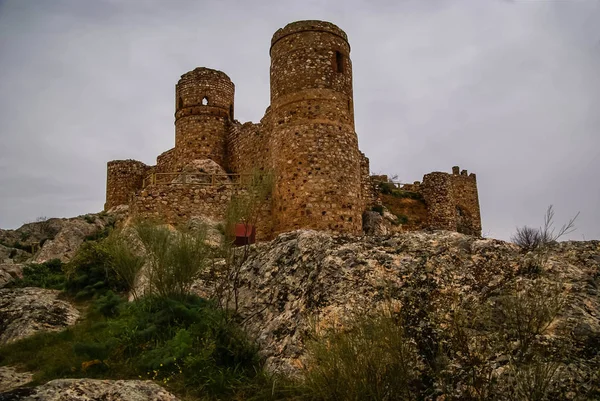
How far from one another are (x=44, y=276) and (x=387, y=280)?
12.1 m

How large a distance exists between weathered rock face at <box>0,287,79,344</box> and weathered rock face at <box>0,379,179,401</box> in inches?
182

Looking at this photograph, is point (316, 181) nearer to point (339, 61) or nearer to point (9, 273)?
point (339, 61)

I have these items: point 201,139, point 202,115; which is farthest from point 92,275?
point 202,115

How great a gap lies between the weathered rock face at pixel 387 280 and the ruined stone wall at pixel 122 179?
75.4ft

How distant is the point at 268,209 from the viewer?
55.3ft

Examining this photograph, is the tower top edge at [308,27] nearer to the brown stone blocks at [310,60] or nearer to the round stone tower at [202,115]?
the brown stone blocks at [310,60]

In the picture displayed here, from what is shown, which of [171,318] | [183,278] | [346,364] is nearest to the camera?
[346,364]

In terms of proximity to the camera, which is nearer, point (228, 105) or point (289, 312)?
point (289, 312)

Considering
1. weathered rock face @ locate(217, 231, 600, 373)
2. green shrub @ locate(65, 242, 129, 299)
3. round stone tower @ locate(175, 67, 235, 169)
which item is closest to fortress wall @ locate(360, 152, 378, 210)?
round stone tower @ locate(175, 67, 235, 169)

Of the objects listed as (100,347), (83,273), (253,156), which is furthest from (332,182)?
(100,347)

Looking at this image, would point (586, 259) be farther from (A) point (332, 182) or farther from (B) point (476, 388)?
(A) point (332, 182)

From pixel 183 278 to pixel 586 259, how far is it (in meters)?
5.69

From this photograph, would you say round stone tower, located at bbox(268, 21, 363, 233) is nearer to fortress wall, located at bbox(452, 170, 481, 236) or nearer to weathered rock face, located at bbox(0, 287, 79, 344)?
weathered rock face, located at bbox(0, 287, 79, 344)

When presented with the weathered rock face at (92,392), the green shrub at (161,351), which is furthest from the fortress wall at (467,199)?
the weathered rock face at (92,392)
